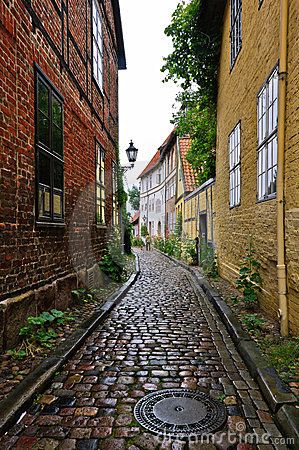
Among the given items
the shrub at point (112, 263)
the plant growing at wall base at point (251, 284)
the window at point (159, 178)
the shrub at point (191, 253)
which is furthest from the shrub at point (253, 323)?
the window at point (159, 178)

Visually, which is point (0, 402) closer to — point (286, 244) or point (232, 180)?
point (286, 244)

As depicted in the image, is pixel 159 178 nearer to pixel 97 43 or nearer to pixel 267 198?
pixel 97 43

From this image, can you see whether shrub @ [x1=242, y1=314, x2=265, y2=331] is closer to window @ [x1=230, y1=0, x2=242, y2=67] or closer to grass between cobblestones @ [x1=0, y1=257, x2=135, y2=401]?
grass between cobblestones @ [x1=0, y1=257, x2=135, y2=401]

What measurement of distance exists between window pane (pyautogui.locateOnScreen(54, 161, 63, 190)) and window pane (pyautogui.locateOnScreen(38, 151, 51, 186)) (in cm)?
Answer: 33

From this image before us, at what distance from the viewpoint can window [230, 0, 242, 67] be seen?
8.41 meters

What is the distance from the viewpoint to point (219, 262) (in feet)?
37.0

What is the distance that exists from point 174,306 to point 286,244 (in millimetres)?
3236

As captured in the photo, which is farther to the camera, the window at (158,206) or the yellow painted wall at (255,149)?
the window at (158,206)

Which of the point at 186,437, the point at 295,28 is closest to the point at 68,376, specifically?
the point at 186,437

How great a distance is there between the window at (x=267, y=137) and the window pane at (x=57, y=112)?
342 centimetres

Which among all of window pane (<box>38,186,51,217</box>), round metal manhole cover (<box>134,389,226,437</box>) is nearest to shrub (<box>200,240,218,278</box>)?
window pane (<box>38,186,51,217</box>)

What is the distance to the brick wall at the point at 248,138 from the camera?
582 cm

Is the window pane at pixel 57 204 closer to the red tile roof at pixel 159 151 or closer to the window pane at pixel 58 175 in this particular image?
the window pane at pixel 58 175

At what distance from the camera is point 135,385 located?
3.72m
